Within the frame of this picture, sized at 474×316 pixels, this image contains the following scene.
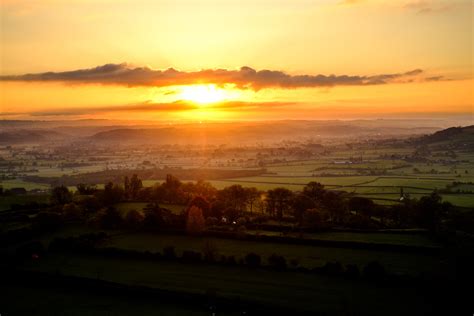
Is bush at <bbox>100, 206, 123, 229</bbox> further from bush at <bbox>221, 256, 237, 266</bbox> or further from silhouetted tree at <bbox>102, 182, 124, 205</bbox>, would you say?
bush at <bbox>221, 256, 237, 266</bbox>

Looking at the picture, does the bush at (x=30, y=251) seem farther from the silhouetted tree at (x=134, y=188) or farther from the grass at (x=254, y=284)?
the silhouetted tree at (x=134, y=188)

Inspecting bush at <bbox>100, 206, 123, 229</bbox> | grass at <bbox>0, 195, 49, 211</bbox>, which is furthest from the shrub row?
grass at <bbox>0, 195, 49, 211</bbox>

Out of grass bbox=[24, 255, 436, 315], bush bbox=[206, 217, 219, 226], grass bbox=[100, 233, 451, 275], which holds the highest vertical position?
bush bbox=[206, 217, 219, 226]

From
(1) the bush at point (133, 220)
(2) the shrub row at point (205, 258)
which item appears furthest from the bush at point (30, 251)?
(1) the bush at point (133, 220)

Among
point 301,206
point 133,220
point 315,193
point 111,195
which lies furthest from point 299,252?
point 111,195

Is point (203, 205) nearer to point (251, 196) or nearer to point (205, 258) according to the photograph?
point (251, 196)

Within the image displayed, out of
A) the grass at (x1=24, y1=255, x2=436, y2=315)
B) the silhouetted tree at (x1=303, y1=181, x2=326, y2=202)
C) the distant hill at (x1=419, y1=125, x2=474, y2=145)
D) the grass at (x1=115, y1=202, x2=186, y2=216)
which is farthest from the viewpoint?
→ the distant hill at (x1=419, y1=125, x2=474, y2=145)

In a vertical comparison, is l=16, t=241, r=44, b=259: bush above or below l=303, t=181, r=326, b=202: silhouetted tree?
below
